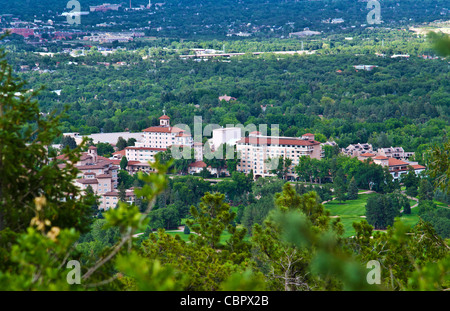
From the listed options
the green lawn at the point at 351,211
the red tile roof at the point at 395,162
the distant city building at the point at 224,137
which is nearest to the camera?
the green lawn at the point at 351,211

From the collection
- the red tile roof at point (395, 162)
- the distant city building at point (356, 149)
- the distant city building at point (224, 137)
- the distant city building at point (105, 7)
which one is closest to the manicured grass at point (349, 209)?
the red tile roof at point (395, 162)

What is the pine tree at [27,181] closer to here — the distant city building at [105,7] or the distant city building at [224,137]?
the distant city building at [224,137]

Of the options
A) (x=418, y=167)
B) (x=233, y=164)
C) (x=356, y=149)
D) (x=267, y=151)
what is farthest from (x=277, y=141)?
(x=418, y=167)

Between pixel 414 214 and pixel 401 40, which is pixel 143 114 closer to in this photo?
pixel 414 214

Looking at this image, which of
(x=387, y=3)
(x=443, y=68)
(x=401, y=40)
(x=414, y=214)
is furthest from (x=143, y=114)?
(x=387, y=3)

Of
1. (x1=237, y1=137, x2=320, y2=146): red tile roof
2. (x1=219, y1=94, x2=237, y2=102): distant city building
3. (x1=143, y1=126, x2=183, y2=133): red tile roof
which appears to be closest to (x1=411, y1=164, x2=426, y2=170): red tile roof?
(x1=237, y1=137, x2=320, y2=146): red tile roof

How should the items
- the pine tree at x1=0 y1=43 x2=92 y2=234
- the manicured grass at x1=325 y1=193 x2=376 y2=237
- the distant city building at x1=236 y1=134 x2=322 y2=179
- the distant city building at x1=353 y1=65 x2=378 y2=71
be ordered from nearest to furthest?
the pine tree at x1=0 y1=43 x2=92 y2=234, the manicured grass at x1=325 y1=193 x2=376 y2=237, the distant city building at x1=236 y1=134 x2=322 y2=179, the distant city building at x1=353 y1=65 x2=378 y2=71

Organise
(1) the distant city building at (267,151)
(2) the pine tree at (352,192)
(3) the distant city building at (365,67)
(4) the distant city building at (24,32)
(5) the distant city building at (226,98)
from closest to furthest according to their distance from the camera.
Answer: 1. (2) the pine tree at (352,192)
2. (1) the distant city building at (267,151)
3. (5) the distant city building at (226,98)
4. (3) the distant city building at (365,67)
5. (4) the distant city building at (24,32)

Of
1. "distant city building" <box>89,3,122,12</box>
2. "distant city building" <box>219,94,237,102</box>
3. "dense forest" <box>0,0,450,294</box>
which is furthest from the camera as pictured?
"distant city building" <box>89,3,122,12</box>

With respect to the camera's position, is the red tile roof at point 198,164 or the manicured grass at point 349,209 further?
the red tile roof at point 198,164

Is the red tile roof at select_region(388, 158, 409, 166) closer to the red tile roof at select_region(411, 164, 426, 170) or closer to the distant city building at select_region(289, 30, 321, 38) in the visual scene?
the red tile roof at select_region(411, 164, 426, 170)

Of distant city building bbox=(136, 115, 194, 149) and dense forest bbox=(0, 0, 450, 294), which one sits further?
distant city building bbox=(136, 115, 194, 149)
